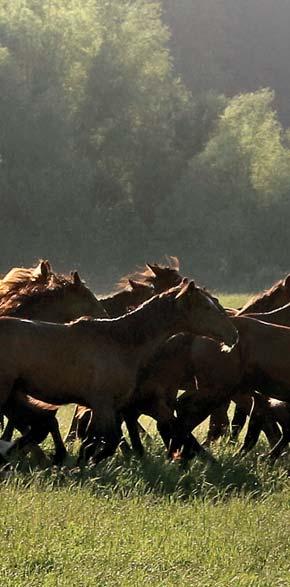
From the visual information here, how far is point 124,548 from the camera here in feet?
21.8

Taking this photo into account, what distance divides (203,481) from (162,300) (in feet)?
4.89

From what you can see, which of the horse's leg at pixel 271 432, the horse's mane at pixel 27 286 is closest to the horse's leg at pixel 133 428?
the horse's mane at pixel 27 286

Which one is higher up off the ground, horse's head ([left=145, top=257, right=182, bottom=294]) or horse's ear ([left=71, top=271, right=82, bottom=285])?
horse's ear ([left=71, top=271, right=82, bottom=285])

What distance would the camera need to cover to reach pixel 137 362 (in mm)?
9234

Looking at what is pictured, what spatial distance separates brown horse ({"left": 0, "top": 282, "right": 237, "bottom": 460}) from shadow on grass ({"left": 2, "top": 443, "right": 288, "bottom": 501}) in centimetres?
36

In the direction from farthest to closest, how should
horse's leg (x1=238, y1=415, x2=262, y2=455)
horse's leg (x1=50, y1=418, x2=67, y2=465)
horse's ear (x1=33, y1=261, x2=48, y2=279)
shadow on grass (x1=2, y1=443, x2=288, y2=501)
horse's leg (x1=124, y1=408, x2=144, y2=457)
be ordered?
horse's ear (x1=33, y1=261, x2=48, y2=279), horse's leg (x1=238, y1=415, x2=262, y2=455), horse's leg (x1=124, y1=408, x2=144, y2=457), horse's leg (x1=50, y1=418, x2=67, y2=465), shadow on grass (x1=2, y1=443, x2=288, y2=501)

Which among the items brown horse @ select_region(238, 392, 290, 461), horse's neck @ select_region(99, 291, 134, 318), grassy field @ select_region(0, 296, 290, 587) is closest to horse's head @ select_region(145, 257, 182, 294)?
horse's neck @ select_region(99, 291, 134, 318)

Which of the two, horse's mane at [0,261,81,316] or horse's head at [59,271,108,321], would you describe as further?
horse's head at [59,271,108,321]

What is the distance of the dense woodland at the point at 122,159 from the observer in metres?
40.7

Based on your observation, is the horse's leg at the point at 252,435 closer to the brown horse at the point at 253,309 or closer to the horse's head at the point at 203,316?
the brown horse at the point at 253,309

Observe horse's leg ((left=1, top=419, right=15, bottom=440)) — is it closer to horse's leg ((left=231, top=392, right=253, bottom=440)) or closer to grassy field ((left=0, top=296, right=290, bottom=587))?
grassy field ((left=0, top=296, right=290, bottom=587))

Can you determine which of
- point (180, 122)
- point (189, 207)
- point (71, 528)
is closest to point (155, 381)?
point (71, 528)

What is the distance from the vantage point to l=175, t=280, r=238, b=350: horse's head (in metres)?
9.30

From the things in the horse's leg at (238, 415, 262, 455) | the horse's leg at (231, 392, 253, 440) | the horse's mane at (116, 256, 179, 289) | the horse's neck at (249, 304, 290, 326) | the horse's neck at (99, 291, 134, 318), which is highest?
the horse's mane at (116, 256, 179, 289)
